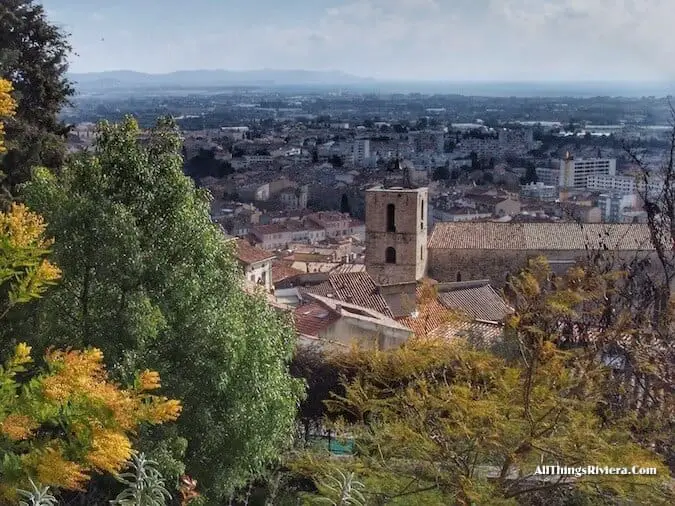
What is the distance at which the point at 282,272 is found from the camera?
32.3 meters

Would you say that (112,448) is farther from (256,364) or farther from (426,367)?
(426,367)

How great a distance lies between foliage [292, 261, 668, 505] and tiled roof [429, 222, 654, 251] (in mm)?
22806

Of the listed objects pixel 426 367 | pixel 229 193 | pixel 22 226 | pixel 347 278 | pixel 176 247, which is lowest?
pixel 229 193

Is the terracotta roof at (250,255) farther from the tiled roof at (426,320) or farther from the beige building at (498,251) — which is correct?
the tiled roof at (426,320)

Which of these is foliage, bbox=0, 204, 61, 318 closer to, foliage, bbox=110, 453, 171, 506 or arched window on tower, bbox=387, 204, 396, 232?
foliage, bbox=110, 453, 171, 506

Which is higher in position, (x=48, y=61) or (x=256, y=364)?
(x=48, y=61)

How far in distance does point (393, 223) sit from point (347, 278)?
6.99m

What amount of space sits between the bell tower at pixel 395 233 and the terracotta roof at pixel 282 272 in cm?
286

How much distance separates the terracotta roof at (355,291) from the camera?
21812 millimetres

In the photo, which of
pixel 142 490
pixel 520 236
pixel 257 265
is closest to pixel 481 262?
pixel 520 236

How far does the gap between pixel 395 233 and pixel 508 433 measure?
72.9 ft

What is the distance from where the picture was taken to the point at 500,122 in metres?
187

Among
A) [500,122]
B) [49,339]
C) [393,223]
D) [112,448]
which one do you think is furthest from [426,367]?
[500,122]

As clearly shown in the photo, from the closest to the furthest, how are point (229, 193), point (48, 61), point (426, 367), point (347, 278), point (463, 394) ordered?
point (463, 394) → point (426, 367) → point (48, 61) → point (347, 278) → point (229, 193)
